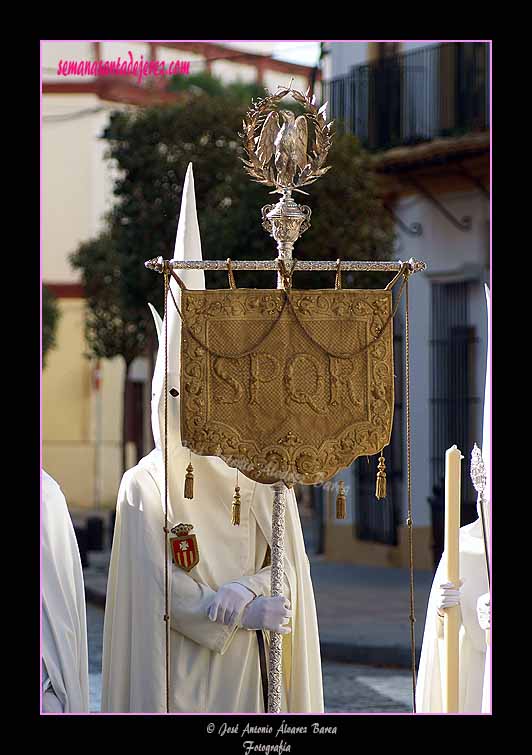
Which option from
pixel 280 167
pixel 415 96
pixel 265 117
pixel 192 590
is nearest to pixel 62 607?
pixel 192 590

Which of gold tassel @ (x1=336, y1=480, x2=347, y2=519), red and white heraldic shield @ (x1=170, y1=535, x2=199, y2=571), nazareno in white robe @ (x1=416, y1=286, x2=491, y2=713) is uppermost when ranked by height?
gold tassel @ (x1=336, y1=480, x2=347, y2=519)

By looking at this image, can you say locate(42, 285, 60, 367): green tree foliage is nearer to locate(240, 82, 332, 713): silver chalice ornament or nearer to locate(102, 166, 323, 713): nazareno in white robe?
locate(102, 166, 323, 713): nazareno in white robe

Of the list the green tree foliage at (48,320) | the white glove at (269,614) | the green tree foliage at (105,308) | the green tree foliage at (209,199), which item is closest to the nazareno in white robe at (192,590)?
the white glove at (269,614)

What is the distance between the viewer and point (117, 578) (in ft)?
16.3

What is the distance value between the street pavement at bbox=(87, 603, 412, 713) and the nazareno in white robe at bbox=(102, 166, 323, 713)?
9.60ft

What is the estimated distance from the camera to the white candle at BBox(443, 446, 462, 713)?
15.1ft

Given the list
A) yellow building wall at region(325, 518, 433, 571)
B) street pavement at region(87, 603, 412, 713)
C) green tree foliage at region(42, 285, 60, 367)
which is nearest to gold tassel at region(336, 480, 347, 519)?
Answer: street pavement at region(87, 603, 412, 713)

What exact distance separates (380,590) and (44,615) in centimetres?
964

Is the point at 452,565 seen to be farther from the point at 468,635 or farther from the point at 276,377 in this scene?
the point at 276,377

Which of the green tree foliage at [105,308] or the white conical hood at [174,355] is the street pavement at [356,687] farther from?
the green tree foliage at [105,308]

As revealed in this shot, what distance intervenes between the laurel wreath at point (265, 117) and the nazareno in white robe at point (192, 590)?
59cm

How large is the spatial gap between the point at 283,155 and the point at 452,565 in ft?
4.95

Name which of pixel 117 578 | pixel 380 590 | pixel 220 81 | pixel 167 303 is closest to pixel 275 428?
pixel 167 303
